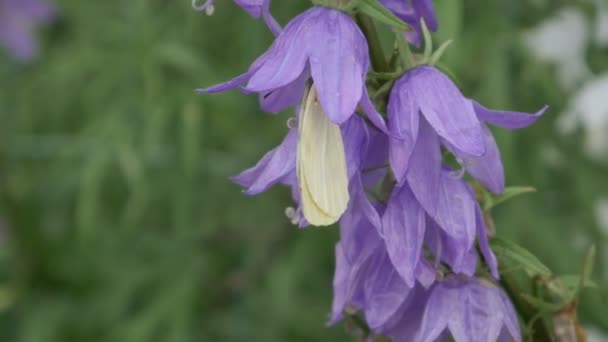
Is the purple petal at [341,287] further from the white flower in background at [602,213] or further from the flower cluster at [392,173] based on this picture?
the white flower in background at [602,213]

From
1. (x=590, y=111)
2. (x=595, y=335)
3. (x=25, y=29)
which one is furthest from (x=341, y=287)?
(x=25, y=29)

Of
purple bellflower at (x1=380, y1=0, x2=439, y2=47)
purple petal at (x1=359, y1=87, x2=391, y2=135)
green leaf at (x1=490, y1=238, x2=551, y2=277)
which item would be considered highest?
purple bellflower at (x1=380, y1=0, x2=439, y2=47)

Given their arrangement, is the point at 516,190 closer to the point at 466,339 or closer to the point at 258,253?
the point at 466,339

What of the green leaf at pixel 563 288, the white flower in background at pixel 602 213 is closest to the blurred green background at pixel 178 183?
the white flower in background at pixel 602 213

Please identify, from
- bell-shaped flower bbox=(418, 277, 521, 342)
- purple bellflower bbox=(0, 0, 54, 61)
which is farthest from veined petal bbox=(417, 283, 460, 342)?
purple bellflower bbox=(0, 0, 54, 61)

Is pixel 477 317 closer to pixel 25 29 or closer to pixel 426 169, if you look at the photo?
pixel 426 169

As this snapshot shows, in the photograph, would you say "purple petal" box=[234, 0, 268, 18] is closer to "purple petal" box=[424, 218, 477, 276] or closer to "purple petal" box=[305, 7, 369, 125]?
"purple petal" box=[305, 7, 369, 125]
